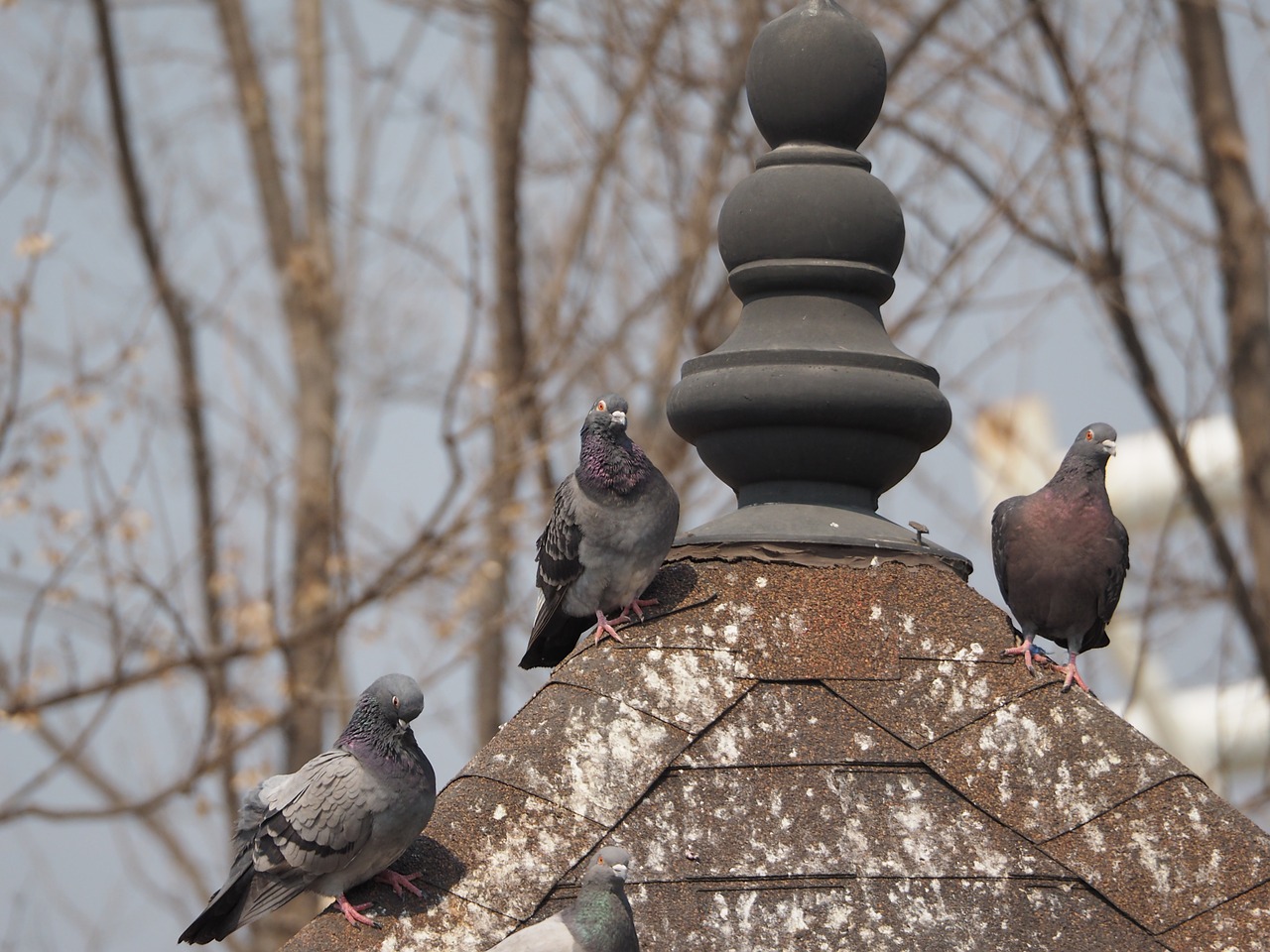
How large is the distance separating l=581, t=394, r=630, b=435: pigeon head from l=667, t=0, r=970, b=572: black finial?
118 mm

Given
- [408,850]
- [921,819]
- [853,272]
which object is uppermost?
[853,272]

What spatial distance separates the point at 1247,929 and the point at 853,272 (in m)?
1.67

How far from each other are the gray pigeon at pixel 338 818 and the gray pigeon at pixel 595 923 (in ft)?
1.28

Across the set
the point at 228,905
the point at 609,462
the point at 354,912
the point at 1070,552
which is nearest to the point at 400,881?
the point at 354,912

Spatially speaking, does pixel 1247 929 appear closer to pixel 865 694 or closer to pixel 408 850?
pixel 865 694

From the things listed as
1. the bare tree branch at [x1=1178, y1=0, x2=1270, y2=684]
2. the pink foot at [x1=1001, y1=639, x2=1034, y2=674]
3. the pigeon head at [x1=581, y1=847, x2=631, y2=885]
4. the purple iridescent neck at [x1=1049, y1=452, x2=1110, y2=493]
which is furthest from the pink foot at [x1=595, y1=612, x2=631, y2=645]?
the bare tree branch at [x1=1178, y1=0, x2=1270, y2=684]

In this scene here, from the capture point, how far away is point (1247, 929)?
2732 mm

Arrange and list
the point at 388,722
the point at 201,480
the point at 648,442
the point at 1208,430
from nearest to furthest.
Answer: the point at 388,722
the point at 648,442
the point at 1208,430
the point at 201,480

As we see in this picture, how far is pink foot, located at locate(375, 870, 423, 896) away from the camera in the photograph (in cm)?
285

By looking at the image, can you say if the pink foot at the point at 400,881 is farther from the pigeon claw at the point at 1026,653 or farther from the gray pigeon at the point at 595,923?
the pigeon claw at the point at 1026,653

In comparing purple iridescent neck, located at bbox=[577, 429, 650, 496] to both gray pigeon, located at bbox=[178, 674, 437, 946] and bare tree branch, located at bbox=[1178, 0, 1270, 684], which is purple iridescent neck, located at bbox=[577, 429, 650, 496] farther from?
bare tree branch, located at bbox=[1178, 0, 1270, 684]

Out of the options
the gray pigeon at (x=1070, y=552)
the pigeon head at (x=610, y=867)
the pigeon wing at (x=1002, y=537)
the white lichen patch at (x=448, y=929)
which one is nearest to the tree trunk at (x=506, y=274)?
the pigeon wing at (x=1002, y=537)

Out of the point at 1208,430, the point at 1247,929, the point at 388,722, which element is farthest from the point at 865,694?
the point at 1208,430

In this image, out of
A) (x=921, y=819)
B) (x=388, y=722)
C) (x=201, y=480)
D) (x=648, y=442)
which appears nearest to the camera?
(x=921, y=819)
